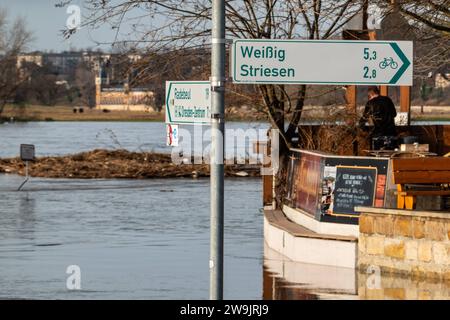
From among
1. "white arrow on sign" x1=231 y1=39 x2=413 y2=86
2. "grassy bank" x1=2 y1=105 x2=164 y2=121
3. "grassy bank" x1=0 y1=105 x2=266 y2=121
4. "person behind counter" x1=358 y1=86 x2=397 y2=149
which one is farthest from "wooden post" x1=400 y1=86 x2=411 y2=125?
"grassy bank" x1=2 y1=105 x2=164 y2=121

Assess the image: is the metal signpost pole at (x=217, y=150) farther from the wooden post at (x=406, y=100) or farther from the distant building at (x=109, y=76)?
the wooden post at (x=406, y=100)

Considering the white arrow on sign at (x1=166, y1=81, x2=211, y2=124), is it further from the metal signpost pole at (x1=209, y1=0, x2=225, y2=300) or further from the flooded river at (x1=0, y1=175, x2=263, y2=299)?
the flooded river at (x1=0, y1=175, x2=263, y2=299)

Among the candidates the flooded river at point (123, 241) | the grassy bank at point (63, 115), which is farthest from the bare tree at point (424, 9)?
the grassy bank at point (63, 115)

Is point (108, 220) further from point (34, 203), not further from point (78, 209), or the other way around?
point (34, 203)

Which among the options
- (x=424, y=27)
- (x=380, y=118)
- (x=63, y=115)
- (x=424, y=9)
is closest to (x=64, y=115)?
(x=63, y=115)

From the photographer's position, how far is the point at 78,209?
97.5 ft

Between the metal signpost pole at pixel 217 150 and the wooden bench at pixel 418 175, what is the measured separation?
871 cm

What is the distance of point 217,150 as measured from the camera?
30.1 ft

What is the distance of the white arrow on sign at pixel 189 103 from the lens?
9812mm

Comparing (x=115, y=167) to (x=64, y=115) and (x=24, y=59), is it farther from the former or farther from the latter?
(x=64, y=115)

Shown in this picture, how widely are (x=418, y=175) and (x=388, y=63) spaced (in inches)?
317

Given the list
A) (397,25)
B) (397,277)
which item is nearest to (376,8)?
(397,25)

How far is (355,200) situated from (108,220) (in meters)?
9.15
